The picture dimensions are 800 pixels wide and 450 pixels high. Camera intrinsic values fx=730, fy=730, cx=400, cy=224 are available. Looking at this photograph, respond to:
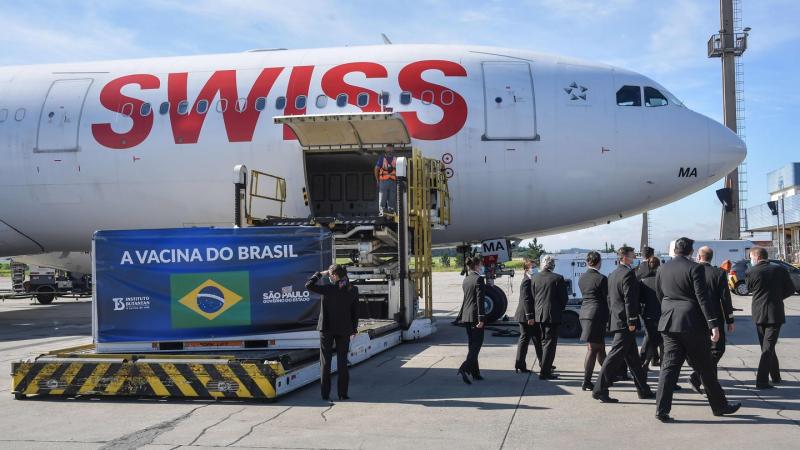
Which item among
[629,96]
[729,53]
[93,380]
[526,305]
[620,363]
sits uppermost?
[729,53]

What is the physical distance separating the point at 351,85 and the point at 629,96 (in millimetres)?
5854

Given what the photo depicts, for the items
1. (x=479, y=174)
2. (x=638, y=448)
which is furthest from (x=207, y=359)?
(x=479, y=174)

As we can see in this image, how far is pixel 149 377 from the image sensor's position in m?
8.40

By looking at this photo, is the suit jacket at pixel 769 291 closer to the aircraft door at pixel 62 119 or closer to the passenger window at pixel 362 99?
the passenger window at pixel 362 99

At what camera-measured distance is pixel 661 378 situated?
7.07 meters

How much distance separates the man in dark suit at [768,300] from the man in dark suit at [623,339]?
5.61 ft

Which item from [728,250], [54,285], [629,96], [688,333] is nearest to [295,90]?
[629,96]

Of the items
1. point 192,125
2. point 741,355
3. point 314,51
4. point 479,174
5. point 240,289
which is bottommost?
point 741,355

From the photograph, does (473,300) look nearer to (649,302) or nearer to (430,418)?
(649,302)

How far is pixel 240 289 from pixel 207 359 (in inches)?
40.1

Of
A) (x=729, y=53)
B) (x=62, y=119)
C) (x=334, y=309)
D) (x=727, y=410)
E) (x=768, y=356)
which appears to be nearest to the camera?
(x=727, y=410)

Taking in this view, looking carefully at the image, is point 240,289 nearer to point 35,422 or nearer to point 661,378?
point 35,422

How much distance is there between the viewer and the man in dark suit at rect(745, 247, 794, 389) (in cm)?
880

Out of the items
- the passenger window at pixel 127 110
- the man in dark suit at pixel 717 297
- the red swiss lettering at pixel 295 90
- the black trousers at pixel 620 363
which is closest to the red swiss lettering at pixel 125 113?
the passenger window at pixel 127 110
